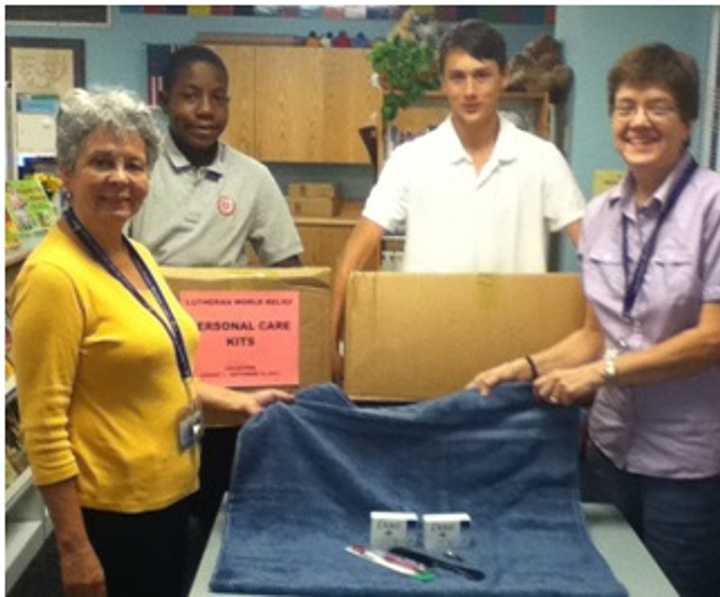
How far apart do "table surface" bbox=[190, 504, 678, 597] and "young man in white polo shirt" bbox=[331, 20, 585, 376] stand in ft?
1.87

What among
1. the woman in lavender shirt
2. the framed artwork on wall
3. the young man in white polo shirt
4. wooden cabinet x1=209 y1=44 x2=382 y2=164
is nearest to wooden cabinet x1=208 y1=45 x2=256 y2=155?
wooden cabinet x1=209 y1=44 x2=382 y2=164

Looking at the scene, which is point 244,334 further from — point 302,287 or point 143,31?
point 143,31

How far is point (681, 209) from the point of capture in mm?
1496

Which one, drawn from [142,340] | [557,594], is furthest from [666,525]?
[142,340]

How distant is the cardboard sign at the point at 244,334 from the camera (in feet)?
5.50

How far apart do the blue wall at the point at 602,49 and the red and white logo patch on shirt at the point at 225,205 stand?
4.68 ft

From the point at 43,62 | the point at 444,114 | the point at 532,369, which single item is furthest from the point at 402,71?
the point at 43,62

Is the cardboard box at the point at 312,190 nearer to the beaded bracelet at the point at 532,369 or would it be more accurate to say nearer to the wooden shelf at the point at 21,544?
the wooden shelf at the point at 21,544

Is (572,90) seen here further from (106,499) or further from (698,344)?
(106,499)

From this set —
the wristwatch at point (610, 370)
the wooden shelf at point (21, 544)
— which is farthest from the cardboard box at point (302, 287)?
the wooden shelf at point (21, 544)

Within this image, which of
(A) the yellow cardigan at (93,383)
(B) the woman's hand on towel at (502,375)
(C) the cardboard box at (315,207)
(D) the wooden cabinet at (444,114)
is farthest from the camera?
(C) the cardboard box at (315,207)

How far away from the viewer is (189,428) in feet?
4.99

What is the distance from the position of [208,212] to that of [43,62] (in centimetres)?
405

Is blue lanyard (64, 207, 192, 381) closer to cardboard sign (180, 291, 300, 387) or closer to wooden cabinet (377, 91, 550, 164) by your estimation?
cardboard sign (180, 291, 300, 387)
